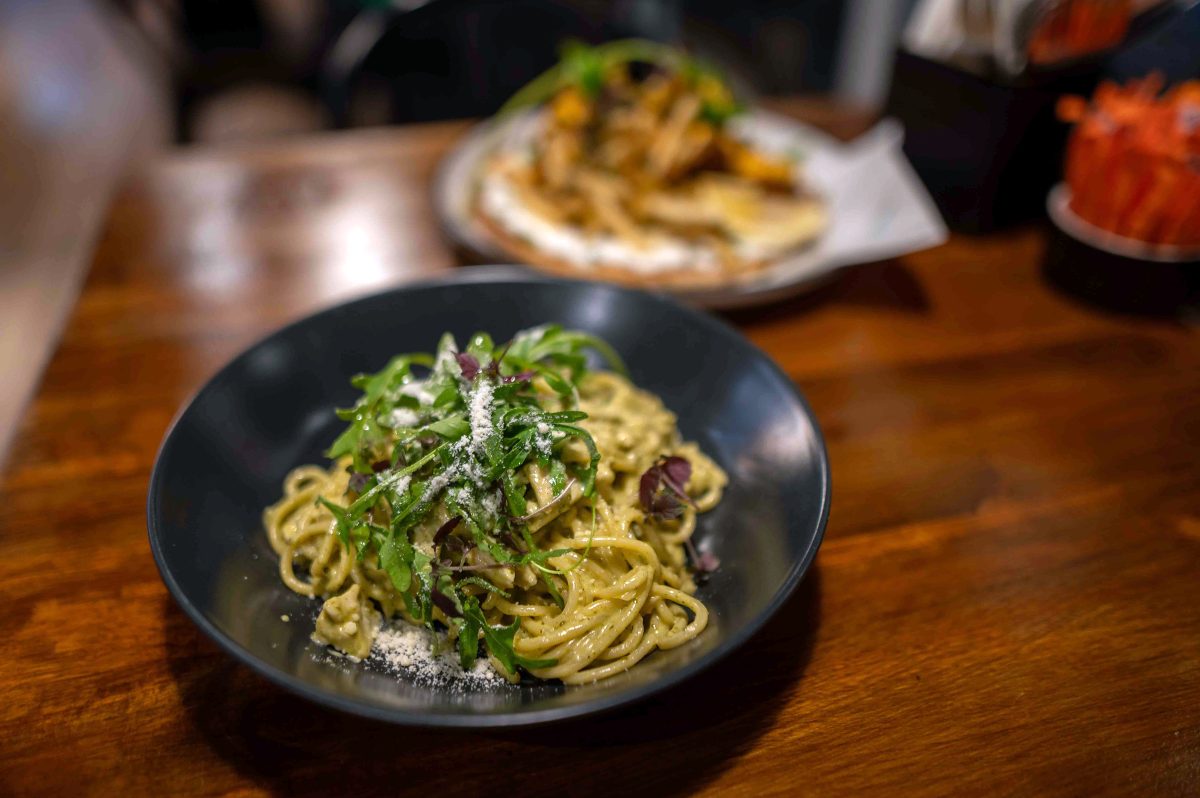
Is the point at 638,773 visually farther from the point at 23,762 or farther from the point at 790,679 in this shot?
the point at 23,762

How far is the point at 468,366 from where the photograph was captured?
1.42m

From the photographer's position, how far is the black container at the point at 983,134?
238cm

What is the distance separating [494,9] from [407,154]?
36.5 inches

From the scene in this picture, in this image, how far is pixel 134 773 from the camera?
1.19 metres

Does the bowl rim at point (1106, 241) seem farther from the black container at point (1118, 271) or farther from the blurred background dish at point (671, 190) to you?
the blurred background dish at point (671, 190)

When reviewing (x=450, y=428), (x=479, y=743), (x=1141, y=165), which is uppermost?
(x=1141, y=165)

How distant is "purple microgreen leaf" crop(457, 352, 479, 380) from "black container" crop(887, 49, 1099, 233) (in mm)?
1836

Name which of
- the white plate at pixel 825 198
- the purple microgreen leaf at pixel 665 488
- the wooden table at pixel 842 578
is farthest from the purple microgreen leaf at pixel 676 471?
the white plate at pixel 825 198

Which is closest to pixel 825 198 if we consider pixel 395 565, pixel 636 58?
pixel 636 58

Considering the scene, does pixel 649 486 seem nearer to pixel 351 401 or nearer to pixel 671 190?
pixel 351 401

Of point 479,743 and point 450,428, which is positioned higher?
point 450,428

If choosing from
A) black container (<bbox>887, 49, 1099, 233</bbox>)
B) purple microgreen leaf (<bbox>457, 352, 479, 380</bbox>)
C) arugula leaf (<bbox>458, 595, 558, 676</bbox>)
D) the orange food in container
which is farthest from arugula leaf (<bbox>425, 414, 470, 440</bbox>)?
black container (<bbox>887, 49, 1099, 233</bbox>)

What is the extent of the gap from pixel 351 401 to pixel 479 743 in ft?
2.56

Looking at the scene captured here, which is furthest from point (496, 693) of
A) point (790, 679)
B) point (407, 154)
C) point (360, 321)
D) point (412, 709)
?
point (407, 154)
